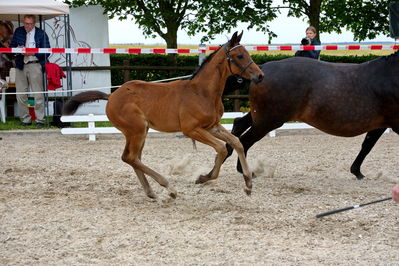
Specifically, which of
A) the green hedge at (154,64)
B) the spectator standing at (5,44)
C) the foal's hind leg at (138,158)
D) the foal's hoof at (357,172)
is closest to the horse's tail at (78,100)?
the foal's hind leg at (138,158)

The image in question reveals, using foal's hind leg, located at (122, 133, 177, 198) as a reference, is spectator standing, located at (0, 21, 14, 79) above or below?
above

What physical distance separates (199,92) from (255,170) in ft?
6.36

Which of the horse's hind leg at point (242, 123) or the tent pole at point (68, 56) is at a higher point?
the tent pole at point (68, 56)

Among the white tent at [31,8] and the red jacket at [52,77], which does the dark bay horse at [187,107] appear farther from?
the white tent at [31,8]

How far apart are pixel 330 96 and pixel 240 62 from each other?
1.36m

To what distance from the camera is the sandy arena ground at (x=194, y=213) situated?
174 inches

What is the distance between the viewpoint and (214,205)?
19.6ft

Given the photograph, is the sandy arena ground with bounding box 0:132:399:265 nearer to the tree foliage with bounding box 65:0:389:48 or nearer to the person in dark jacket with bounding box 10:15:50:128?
the person in dark jacket with bounding box 10:15:50:128

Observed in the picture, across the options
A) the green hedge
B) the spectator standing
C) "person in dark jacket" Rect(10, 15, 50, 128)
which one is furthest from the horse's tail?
the green hedge

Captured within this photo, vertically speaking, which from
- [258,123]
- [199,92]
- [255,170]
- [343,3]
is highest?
[343,3]

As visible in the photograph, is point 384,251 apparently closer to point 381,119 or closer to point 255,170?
point 381,119

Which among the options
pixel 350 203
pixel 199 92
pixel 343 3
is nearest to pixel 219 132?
pixel 199 92

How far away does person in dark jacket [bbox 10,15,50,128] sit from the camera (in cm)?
1195

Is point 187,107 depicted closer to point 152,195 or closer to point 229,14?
point 152,195
